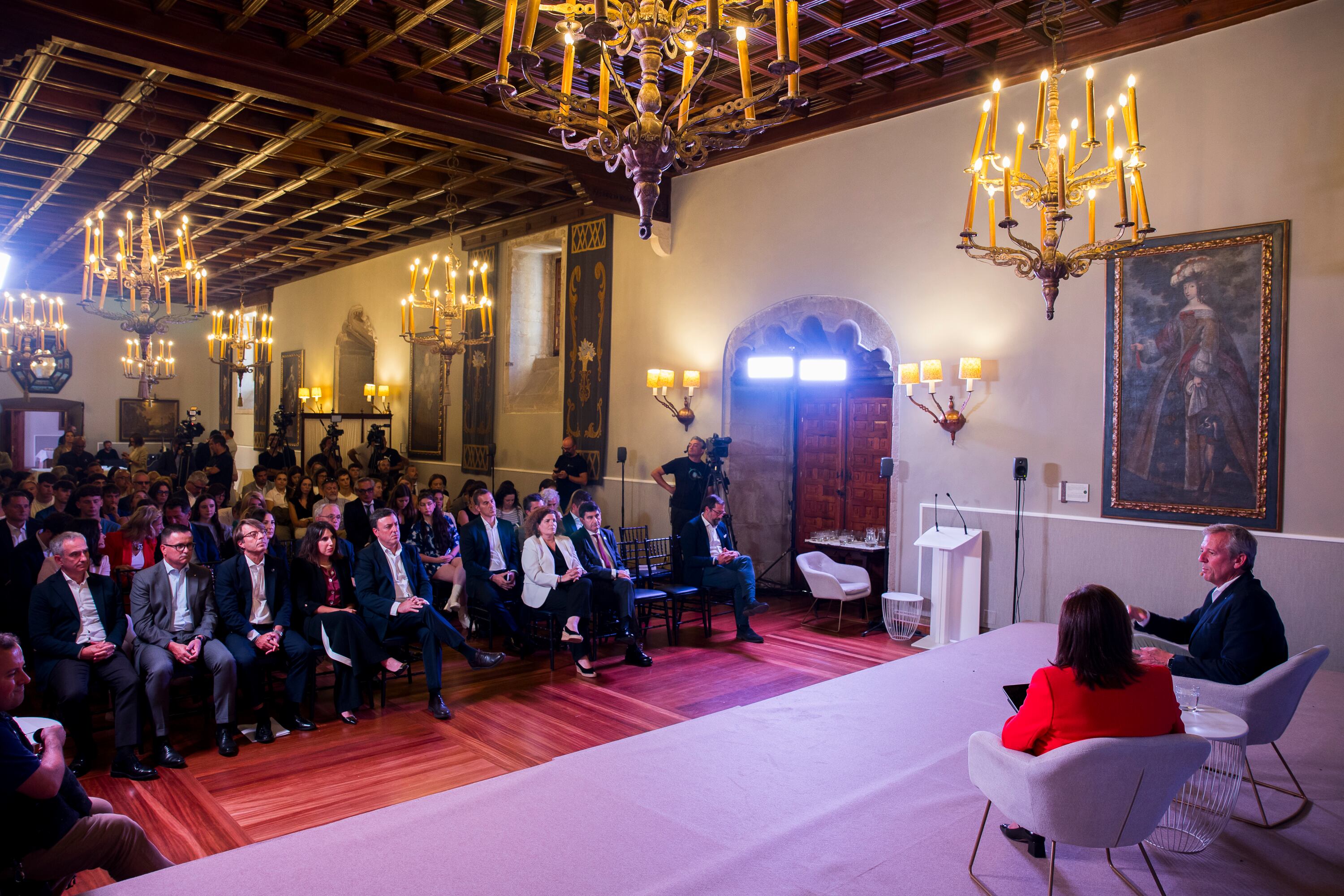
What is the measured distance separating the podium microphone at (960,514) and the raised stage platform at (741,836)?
9.41ft

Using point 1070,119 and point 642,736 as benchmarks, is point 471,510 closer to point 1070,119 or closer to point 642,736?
point 642,736

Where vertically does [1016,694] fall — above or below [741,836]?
above

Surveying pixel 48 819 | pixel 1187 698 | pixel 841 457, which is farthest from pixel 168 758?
pixel 841 457

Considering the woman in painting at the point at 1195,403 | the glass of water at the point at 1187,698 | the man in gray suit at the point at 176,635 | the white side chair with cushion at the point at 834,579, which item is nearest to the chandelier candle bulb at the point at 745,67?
→ the glass of water at the point at 1187,698

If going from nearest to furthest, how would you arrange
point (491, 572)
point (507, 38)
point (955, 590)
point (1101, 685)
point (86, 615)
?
point (1101, 685)
point (507, 38)
point (86, 615)
point (491, 572)
point (955, 590)

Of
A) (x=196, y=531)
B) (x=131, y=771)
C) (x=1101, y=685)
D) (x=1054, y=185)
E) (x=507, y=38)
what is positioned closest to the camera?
(x=1101, y=685)

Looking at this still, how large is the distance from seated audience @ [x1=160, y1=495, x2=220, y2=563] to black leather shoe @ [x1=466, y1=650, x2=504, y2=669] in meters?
1.91

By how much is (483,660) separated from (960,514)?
407cm

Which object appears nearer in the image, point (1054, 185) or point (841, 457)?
point (1054, 185)

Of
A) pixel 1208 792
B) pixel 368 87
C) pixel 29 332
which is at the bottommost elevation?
pixel 1208 792

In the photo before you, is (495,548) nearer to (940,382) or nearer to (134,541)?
(134,541)

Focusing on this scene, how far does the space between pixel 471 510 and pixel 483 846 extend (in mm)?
4674

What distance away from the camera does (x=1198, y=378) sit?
19.2 ft

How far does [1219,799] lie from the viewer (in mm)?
3016
